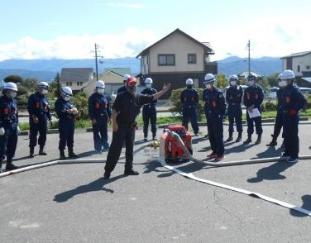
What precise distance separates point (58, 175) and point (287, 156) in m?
5.24

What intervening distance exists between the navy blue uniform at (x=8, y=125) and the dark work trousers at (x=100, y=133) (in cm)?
277

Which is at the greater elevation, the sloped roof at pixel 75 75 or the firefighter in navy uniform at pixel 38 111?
the sloped roof at pixel 75 75

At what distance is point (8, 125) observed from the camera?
993 centimetres

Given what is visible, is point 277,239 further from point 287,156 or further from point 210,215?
point 287,156

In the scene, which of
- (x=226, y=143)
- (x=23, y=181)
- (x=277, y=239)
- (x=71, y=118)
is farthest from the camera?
(x=226, y=143)

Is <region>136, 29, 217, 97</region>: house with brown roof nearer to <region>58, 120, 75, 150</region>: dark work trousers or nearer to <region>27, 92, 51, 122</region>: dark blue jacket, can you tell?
<region>27, 92, 51, 122</region>: dark blue jacket

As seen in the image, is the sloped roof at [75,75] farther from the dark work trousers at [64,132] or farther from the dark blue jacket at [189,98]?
the dark work trousers at [64,132]

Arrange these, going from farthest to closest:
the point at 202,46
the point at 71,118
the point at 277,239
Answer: the point at 202,46 < the point at 71,118 < the point at 277,239

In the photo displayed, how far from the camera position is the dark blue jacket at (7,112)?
388 inches

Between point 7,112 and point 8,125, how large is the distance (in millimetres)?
285

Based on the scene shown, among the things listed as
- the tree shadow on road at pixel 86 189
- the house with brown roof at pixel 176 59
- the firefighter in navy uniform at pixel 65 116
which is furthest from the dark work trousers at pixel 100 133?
the house with brown roof at pixel 176 59

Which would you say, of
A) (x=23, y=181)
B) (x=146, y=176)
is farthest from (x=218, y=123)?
(x=23, y=181)

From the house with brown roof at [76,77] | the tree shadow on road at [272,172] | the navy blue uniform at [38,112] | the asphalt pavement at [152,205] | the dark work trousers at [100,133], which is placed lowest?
the asphalt pavement at [152,205]

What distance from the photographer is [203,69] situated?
54.4 metres
